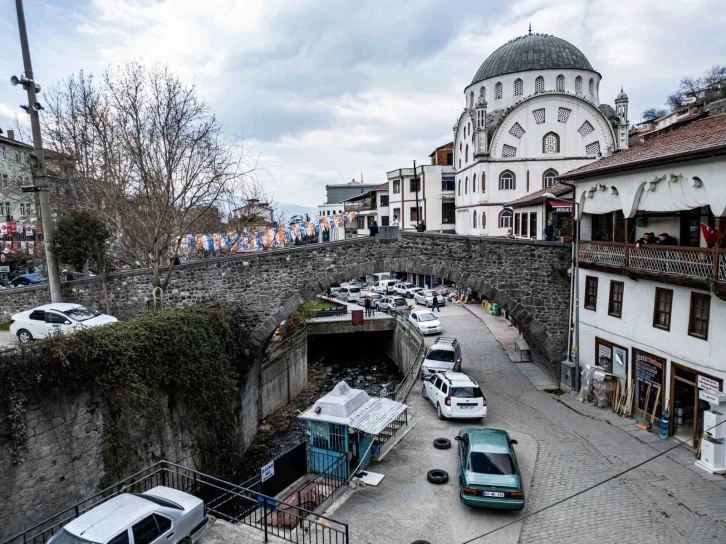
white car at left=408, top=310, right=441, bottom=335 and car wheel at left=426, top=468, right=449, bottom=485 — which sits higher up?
white car at left=408, top=310, right=441, bottom=335

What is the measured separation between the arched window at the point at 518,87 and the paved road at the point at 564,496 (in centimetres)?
3505

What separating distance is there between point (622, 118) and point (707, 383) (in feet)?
112

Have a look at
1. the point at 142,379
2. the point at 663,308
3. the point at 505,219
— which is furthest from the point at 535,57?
the point at 142,379

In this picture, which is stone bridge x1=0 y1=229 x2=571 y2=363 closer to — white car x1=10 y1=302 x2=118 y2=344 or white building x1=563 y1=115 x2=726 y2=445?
white building x1=563 y1=115 x2=726 y2=445

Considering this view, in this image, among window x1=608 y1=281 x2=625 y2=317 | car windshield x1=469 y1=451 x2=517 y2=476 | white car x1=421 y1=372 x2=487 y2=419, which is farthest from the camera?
window x1=608 y1=281 x2=625 y2=317

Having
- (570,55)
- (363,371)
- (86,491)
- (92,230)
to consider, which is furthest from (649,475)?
(570,55)

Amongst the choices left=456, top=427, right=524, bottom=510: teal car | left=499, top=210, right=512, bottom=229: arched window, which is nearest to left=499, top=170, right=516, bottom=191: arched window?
left=499, top=210, right=512, bottom=229: arched window

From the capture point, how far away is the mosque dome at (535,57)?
1708 inches

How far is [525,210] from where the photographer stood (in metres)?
30.0

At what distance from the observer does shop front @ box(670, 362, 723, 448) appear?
1369 cm

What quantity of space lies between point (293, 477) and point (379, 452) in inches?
105

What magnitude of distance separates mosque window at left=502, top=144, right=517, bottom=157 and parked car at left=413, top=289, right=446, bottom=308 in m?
13.1

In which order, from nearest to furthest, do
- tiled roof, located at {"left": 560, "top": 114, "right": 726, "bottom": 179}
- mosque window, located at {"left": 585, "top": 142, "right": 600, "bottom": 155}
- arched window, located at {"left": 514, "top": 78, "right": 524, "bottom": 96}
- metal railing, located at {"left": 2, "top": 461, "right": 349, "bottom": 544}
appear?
metal railing, located at {"left": 2, "top": 461, "right": 349, "bottom": 544}
tiled roof, located at {"left": 560, "top": 114, "right": 726, "bottom": 179}
mosque window, located at {"left": 585, "top": 142, "right": 600, "bottom": 155}
arched window, located at {"left": 514, "top": 78, "right": 524, "bottom": 96}

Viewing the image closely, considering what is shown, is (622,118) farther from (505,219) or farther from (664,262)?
(664,262)
